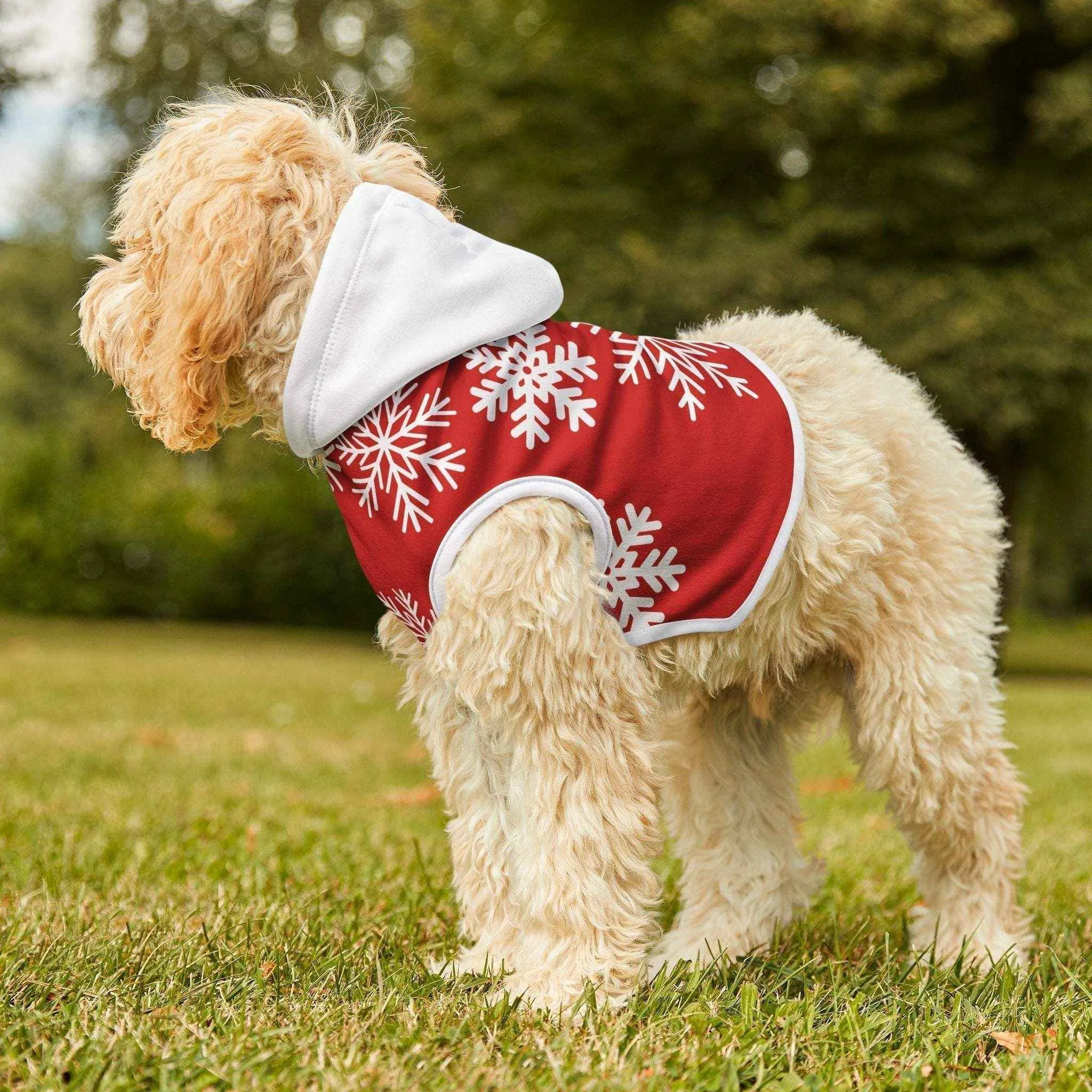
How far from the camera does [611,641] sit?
2623mm

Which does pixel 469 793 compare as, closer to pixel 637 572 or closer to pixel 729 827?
pixel 637 572

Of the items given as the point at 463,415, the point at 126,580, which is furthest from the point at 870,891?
the point at 126,580

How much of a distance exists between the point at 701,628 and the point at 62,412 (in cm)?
3661

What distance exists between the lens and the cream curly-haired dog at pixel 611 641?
2.58m

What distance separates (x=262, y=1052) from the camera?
219 centimetres

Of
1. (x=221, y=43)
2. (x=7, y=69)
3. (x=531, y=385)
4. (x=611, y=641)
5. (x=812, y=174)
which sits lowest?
(x=611, y=641)

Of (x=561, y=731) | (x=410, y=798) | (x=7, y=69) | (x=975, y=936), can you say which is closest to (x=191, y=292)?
(x=561, y=731)

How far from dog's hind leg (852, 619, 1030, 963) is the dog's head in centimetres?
164

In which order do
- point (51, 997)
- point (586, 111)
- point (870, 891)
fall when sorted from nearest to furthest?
point (51, 997) < point (870, 891) < point (586, 111)

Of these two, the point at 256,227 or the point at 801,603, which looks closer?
the point at 256,227

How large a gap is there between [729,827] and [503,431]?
1.51 metres

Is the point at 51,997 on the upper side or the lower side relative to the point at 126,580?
upper

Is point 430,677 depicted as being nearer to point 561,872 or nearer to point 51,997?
point 561,872

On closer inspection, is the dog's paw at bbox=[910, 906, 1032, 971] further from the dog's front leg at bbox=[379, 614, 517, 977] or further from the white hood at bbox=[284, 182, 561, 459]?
the white hood at bbox=[284, 182, 561, 459]
